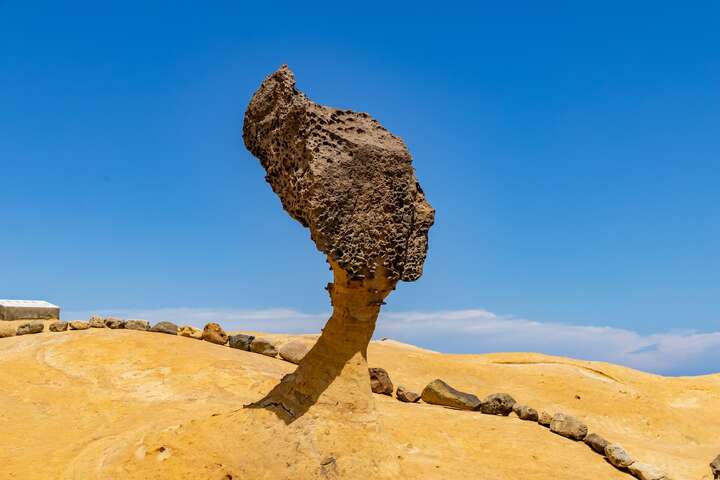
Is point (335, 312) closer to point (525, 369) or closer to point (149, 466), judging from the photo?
point (149, 466)

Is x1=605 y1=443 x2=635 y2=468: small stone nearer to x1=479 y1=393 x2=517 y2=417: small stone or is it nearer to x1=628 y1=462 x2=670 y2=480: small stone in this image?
x1=628 y1=462 x2=670 y2=480: small stone

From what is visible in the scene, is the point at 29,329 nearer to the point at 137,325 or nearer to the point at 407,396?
the point at 137,325

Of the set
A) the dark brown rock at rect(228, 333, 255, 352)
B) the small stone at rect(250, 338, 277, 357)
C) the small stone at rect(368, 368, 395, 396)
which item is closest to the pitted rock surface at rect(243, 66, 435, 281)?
the small stone at rect(368, 368, 395, 396)

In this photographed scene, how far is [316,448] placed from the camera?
697 centimetres

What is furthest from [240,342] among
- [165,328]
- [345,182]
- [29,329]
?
[345,182]

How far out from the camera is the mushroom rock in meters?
7.23

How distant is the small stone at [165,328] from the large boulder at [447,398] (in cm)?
570

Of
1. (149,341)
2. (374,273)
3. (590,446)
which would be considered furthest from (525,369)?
(374,273)

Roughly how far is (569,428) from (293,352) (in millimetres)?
5975

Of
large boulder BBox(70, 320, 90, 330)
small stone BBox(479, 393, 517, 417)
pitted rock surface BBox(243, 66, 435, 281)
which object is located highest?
pitted rock surface BBox(243, 66, 435, 281)

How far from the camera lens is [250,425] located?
7.43m

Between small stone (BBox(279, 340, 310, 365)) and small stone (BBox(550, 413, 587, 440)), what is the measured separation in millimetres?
5507

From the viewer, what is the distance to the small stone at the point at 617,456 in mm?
8812

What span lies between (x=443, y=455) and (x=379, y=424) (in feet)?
3.56
